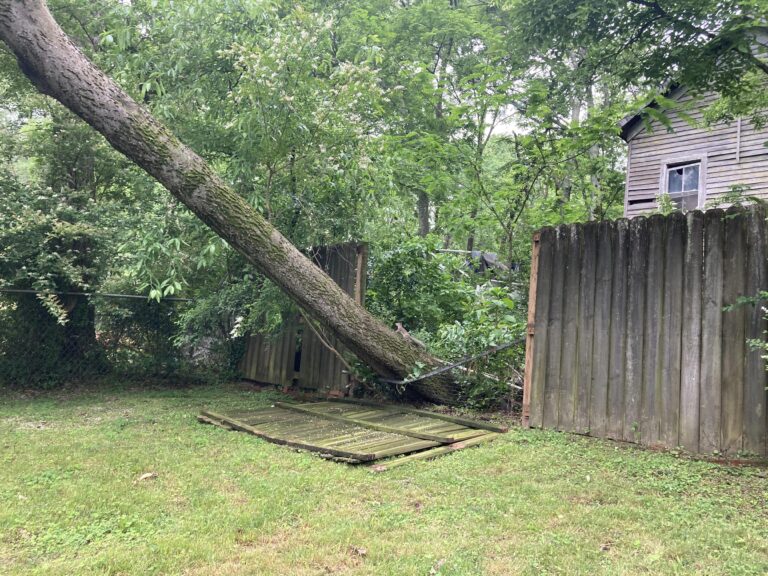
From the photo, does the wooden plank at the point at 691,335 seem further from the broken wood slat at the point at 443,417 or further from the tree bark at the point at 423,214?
the tree bark at the point at 423,214

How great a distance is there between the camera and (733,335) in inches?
145

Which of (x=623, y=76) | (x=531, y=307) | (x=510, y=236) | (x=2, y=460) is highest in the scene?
(x=623, y=76)

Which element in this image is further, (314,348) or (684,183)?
(684,183)

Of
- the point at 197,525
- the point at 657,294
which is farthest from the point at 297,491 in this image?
the point at 657,294

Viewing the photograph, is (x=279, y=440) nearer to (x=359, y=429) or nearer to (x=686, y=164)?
(x=359, y=429)

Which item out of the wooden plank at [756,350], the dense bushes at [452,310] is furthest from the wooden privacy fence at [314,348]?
the wooden plank at [756,350]

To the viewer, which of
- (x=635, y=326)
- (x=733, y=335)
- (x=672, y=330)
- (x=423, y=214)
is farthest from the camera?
(x=423, y=214)

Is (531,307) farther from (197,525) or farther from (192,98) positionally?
(192,98)

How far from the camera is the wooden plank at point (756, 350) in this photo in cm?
352

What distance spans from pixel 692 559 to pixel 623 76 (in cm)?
432

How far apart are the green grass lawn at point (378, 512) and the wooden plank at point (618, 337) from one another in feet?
0.72

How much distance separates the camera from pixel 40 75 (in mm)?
4691

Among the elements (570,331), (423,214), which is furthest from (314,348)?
(423,214)

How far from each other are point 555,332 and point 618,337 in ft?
1.81
